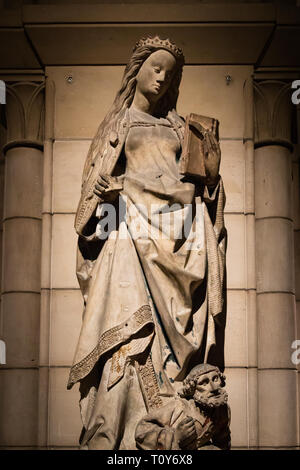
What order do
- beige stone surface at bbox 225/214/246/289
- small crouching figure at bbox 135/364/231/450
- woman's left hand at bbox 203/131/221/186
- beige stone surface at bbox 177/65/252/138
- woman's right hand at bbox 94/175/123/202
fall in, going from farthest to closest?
beige stone surface at bbox 177/65/252/138, beige stone surface at bbox 225/214/246/289, woman's left hand at bbox 203/131/221/186, woman's right hand at bbox 94/175/123/202, small crouching figure at bbox 135/364/231/450

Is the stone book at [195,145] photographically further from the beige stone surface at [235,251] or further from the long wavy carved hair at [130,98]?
the beige stone surface at [235,251]

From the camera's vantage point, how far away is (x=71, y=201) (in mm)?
6461

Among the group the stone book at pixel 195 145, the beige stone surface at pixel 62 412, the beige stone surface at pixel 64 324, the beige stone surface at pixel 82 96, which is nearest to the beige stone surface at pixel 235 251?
Result: the stone book at pixel 195 145

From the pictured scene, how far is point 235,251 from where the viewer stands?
638 cm

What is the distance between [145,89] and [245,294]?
147 centimetres

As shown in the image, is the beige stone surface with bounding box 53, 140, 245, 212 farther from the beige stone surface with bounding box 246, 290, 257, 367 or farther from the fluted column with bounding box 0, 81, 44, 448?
the beige stone surface with bounding box 246, 290, 257, 367

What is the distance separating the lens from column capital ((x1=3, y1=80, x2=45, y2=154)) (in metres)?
6.64

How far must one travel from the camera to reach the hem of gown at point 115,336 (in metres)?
5.37

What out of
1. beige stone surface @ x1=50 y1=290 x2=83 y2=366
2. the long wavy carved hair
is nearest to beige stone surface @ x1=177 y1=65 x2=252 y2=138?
the long wavy carved hair

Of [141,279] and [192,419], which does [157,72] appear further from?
[192,419]

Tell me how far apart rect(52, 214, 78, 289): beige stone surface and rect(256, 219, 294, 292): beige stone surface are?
1.21 meters

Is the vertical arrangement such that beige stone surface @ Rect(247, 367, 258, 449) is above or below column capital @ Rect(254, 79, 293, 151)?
below

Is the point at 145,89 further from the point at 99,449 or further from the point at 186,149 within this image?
the point at 99,449

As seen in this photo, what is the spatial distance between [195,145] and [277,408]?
5.76 ft
